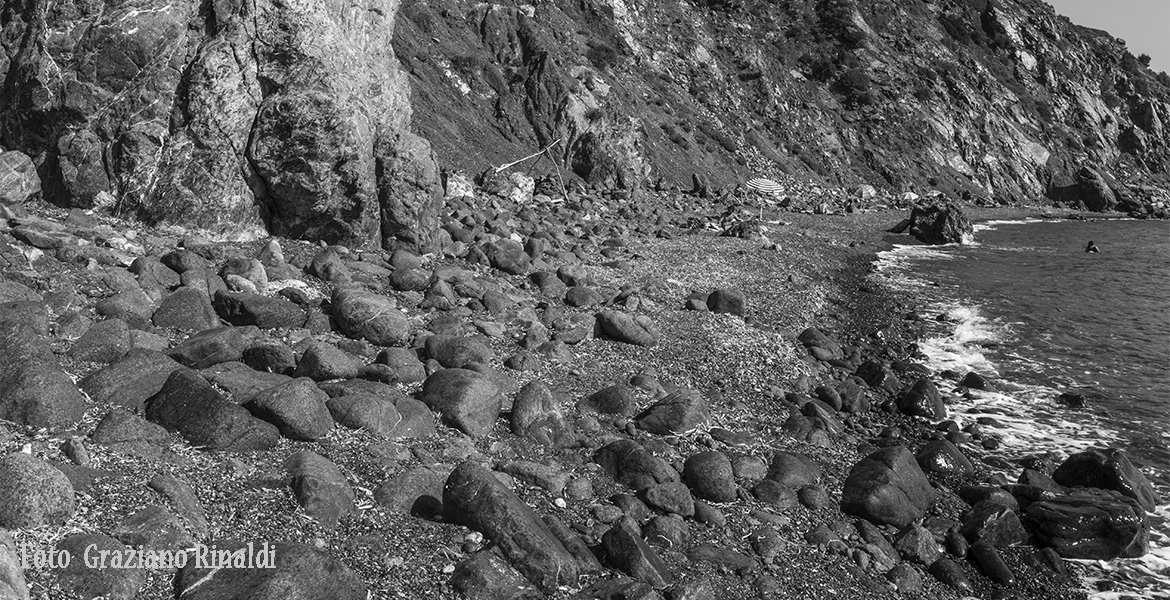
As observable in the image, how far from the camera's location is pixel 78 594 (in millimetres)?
5832

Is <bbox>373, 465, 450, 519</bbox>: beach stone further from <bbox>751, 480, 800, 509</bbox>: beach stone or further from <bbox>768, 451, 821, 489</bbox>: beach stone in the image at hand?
<bbox>768, 451, 821, 489</bbox>: beach stone

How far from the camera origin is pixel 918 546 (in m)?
9.80

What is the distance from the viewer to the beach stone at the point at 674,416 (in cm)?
1189

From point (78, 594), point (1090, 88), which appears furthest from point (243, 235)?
point (1090, 88)

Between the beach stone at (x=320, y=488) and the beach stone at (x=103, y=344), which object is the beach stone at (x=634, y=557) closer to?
the beach stone at (x=320, y=488)

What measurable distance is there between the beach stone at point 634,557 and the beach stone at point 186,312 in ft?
25.7

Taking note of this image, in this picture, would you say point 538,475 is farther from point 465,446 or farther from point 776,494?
point 776,494

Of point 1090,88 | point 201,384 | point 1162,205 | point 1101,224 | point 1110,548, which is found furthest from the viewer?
point 1090,88

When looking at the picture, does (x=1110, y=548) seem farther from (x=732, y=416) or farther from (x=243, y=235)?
(x=243, y=235)

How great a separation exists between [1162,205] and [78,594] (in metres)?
89.8

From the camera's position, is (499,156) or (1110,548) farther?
(499,156)

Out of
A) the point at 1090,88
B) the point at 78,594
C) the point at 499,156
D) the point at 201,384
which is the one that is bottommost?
the point at 78,594

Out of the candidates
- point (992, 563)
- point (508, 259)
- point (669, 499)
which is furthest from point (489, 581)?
point (508, 259)

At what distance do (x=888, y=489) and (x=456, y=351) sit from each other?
715 centimetres
